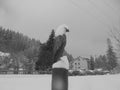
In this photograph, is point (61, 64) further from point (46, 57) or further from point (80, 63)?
point (80, 63)

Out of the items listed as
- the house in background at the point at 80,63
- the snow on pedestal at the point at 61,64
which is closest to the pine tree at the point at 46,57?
the snow on pedestal at the point at 61,64

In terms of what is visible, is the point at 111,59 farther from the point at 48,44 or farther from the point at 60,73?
the point at 60,73

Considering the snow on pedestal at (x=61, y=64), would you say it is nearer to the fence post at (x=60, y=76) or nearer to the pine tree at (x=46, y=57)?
the fence post at (x=60, y=76)

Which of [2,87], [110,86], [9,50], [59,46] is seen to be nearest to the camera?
[59,46]

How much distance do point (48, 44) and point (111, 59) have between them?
29.0 metres

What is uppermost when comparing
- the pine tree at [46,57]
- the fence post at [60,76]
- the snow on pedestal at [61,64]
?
the pine tree at [46,57]

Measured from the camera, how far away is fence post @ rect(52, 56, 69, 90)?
14.0ft

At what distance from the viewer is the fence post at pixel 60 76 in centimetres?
428

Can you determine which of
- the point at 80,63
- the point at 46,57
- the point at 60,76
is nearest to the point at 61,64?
the point at 60,76

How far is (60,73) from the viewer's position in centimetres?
438

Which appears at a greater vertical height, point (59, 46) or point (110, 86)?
point (59, 46)

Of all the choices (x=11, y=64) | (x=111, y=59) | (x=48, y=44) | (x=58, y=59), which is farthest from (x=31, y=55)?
(x=58, y=59)

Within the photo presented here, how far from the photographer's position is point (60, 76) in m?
4.35

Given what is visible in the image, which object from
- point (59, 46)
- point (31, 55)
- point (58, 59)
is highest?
point (31, 55)
